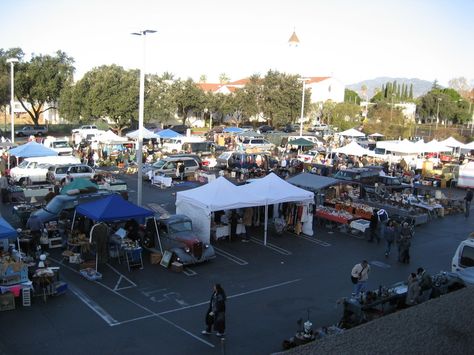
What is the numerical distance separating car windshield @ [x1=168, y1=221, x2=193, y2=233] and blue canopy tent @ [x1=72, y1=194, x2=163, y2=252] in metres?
0.73

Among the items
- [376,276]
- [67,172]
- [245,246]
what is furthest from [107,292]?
[67,172]

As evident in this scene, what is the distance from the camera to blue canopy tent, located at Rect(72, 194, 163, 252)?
1529cm

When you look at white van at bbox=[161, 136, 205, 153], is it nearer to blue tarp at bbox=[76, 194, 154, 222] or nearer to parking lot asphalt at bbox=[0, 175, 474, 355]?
parking lot asphalt at bbox=[0, 175, 474, 355]

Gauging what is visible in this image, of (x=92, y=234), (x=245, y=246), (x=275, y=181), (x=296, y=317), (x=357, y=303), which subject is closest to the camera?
(x=357, y=303)

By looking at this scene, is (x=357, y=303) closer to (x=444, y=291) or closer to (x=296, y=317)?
(x=296, y=317)

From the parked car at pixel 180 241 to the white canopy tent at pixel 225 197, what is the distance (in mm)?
486

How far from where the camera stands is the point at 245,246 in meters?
17.8

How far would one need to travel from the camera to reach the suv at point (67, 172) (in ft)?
84.0

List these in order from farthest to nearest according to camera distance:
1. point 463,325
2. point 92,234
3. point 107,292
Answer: point 92,234 → point 107,292 → point 463,325

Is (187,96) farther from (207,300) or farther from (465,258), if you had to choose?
(207,300)

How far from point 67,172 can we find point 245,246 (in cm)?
1248

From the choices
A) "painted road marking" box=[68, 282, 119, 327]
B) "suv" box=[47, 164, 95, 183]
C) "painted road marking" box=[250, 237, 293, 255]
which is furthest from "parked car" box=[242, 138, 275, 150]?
"painted road marking" box=[68, 282, 119, 327]

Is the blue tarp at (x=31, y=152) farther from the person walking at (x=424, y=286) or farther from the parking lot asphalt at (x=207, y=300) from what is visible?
the person walking at (x=424, y=286)

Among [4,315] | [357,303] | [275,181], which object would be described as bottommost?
[4,315]
